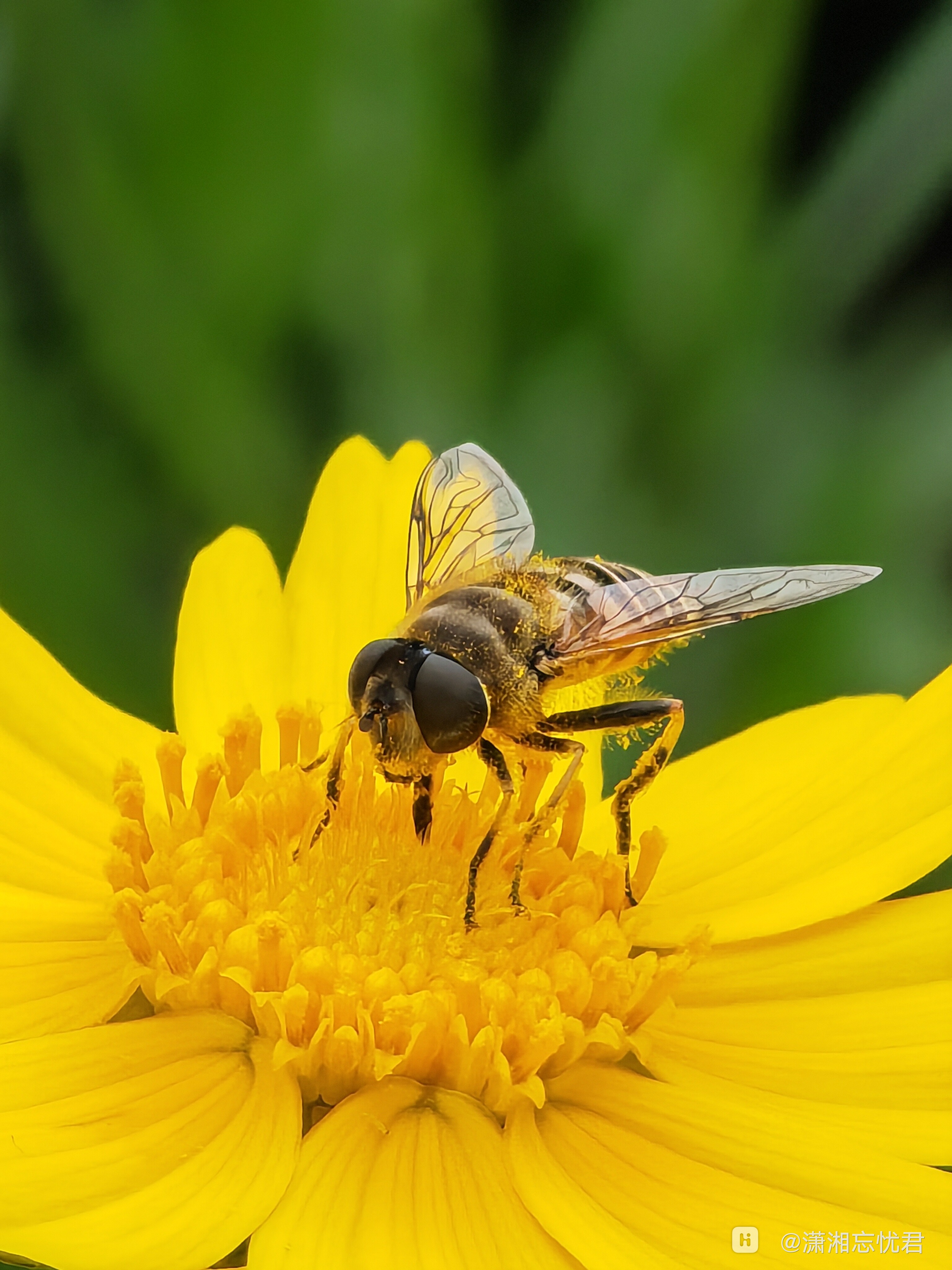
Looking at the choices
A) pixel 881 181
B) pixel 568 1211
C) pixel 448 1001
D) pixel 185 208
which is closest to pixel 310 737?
pixel 448 1001

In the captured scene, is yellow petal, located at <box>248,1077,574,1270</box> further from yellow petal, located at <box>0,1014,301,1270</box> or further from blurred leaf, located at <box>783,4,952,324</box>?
blurred leaf, located at <box>783,4,952,324</box>

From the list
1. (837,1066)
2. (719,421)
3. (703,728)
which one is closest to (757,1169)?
(837,1066)

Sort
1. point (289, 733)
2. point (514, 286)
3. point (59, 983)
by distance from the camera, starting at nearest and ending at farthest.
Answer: point (59, 983)
point (289, 733)
point (514, 286)

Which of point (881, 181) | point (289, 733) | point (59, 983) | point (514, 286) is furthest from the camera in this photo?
point (514, 286)

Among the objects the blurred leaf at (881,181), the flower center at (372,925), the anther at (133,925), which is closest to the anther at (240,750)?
the flower center at (372,925)

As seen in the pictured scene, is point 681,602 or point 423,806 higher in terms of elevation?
point 681,602

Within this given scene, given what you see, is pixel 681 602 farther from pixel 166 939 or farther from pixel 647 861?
pixel 166 939

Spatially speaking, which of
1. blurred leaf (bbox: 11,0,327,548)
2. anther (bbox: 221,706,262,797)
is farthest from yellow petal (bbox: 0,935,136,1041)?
blurred leaf (bbox: 11,0,327,548)
